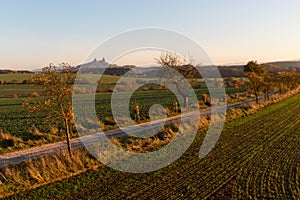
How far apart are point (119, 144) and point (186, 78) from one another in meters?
21.0

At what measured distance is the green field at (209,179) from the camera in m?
11.0

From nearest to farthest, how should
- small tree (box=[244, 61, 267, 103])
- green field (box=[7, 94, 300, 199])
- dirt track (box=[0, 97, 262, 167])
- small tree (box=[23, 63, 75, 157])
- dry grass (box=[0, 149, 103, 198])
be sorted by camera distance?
green field (box=[7, 94, 300, 199]) → dry grass (box=[0, 149, 103, 198]) → small tree (box=[23, 63, 75, 157]) → dirt track (box=[0, 97, 262, 167]) → small tree (box=[244, 61, 267, 103])

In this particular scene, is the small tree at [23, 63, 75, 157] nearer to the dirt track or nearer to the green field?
the dirt track

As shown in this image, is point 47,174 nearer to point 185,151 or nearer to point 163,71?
point 185,151

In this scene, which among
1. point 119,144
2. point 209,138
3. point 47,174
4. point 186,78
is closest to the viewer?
point 47,174

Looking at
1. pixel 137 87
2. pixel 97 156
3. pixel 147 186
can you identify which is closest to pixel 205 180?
pixel 147 186

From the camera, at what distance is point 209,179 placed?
1240 cm

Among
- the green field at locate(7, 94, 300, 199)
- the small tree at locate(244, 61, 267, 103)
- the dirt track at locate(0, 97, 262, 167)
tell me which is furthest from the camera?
the small tree at locate(244, 61, 267, 103)

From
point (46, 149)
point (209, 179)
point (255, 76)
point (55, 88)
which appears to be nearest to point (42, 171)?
point (55, 88)

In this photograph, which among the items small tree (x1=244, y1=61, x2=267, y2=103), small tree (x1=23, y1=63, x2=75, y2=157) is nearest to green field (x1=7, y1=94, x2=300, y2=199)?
small tree (x1=23, y1=63, x2=75, y2=157)

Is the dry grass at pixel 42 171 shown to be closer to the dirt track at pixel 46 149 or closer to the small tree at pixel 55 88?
the dirt track at pixel 46 149

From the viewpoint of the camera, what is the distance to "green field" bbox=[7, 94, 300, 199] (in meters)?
11.0

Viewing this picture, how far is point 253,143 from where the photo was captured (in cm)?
1883

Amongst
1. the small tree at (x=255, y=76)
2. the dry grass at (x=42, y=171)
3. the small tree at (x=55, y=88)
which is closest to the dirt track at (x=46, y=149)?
the dry grass at (x=42, y=171)
